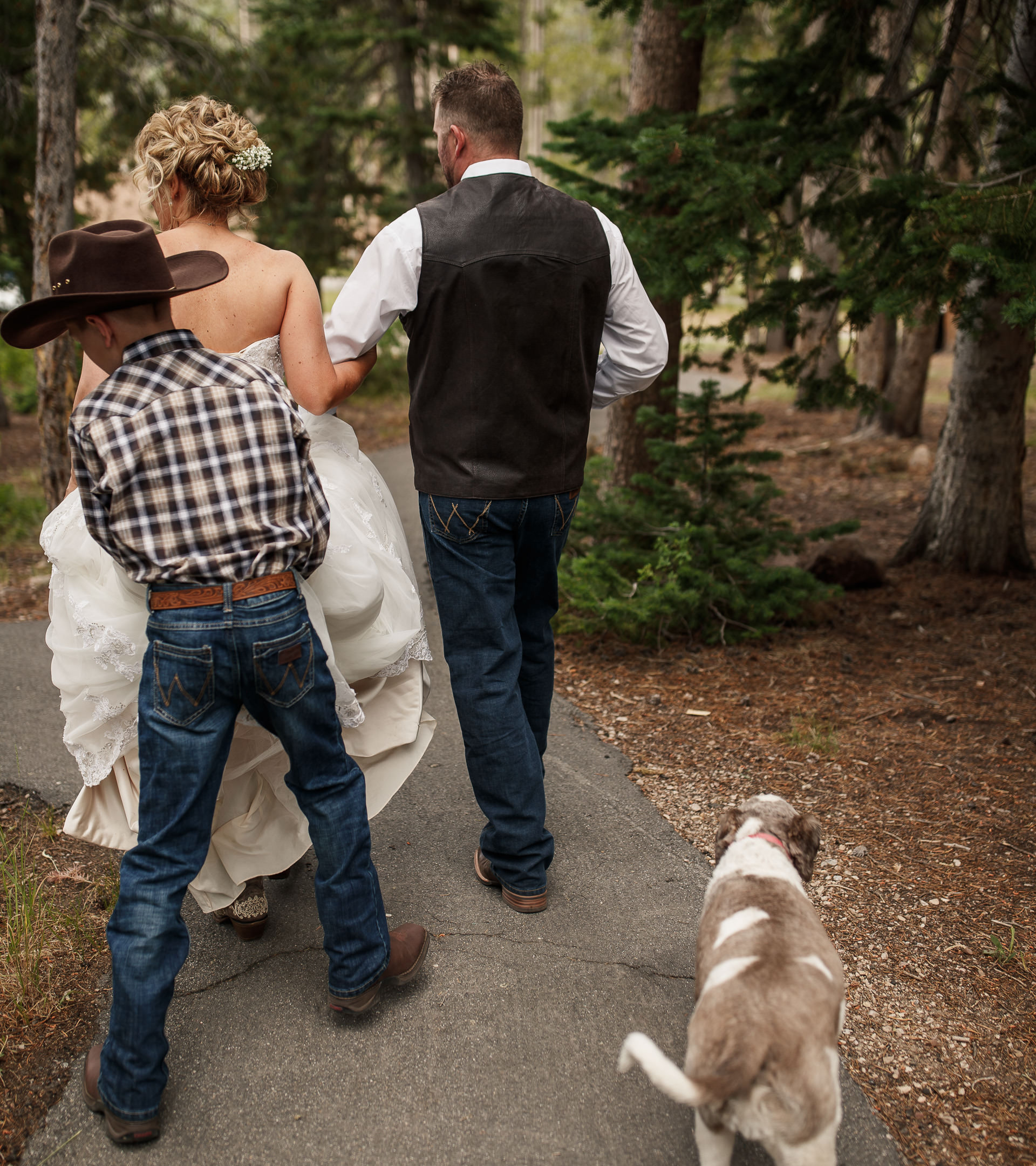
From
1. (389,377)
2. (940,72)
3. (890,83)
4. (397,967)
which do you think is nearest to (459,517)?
(397,967)

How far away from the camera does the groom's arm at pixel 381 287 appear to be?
2.72 m

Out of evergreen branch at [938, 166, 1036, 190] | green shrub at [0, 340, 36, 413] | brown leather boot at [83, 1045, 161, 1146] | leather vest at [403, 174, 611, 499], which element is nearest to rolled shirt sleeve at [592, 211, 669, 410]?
leather vest at [403, 174, 611, 499]

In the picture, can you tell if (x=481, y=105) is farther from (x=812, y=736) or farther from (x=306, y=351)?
(x=812, y=736)

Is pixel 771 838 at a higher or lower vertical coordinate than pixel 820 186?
lower

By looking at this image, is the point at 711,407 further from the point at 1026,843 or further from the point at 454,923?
the point at 454,923

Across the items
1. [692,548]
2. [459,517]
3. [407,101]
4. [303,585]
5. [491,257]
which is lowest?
[692,548]

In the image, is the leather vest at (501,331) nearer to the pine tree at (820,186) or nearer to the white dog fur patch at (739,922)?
the white dog fur patch at (739,922)

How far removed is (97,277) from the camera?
217 cm

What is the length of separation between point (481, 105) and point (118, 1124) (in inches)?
119

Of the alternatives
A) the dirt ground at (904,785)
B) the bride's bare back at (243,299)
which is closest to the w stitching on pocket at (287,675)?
the bride's bare back at (243,299)

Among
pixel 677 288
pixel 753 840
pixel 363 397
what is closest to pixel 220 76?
pixel 677 288

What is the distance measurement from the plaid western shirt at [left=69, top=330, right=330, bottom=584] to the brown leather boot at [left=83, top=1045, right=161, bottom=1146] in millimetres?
1319

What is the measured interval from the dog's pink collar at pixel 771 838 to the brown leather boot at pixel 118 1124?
1699 millimetres

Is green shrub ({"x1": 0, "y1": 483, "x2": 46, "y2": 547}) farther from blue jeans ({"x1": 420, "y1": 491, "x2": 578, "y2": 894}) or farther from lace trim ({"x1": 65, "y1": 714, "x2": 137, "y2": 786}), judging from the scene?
blue jeans ({"x1": 420, "y1": 491, "x2": 578, "y2": 894})
